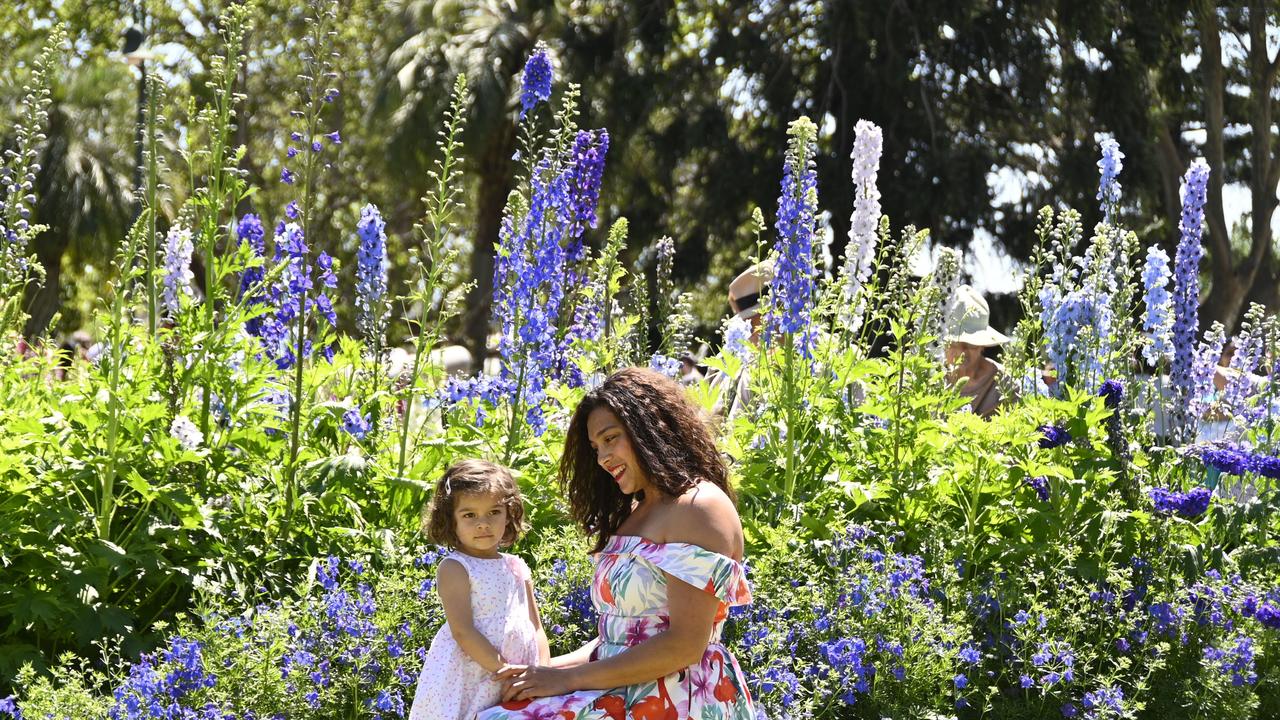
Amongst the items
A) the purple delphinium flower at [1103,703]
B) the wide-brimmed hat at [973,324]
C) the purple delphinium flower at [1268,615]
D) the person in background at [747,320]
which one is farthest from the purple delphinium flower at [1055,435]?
the wide-brimmed hat at [973,324]

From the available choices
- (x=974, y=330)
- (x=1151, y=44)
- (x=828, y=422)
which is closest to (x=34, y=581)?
(x=828, y=422)

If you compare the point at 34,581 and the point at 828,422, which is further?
the point at 828,422

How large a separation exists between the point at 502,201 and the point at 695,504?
15.8 meters

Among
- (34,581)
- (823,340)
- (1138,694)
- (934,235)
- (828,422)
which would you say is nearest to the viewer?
(34,581)

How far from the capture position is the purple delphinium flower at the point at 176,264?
5379mm

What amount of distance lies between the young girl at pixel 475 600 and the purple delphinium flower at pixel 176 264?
2.34 metres

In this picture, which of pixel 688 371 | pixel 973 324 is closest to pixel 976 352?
pixel 973 324

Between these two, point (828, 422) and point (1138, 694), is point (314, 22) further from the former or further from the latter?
point (1138, 694)

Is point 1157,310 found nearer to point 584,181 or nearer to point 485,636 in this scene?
point 584,181

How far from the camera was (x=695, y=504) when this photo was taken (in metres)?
3.16

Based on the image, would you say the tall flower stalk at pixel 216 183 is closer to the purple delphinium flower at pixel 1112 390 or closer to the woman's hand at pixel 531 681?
the woman's hand at pixel 531 681

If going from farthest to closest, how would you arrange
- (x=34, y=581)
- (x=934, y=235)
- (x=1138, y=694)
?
1. (x=934, y=235)
2. (x=1138, y=694)
3. (x=34, y=581)

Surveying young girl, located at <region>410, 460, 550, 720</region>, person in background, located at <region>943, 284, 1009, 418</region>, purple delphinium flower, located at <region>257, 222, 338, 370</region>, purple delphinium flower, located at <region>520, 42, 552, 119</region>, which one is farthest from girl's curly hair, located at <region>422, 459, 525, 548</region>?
person in background, located at <region>943, 284, 1009, 418</region>

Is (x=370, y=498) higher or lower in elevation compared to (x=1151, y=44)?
lower
